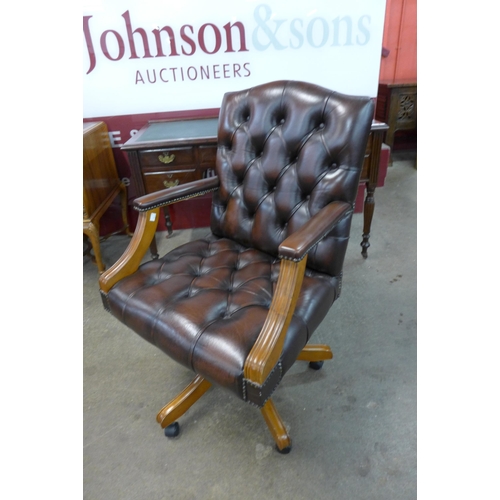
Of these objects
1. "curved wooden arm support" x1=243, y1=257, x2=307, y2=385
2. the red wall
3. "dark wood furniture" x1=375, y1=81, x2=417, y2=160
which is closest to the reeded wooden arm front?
"curved wooden arm support" x1=243, y1=257, x2=307, y2=385

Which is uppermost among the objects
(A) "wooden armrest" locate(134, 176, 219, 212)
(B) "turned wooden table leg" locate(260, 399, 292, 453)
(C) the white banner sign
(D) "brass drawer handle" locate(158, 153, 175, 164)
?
(C) the white banner sign

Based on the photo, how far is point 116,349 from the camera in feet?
5.27

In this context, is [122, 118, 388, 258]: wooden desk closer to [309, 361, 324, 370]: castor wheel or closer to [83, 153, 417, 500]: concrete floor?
[83, 153, 417, 500]: concrete floor

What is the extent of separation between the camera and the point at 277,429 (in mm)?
1125

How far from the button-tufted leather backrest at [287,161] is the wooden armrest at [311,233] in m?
0.09

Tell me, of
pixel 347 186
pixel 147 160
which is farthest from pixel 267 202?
pixel 147 160

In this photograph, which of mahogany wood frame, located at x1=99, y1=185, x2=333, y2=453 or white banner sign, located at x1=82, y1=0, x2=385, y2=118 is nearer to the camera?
mahogany wood frame, located at x1=99, y1=185, x2=333, y2=453

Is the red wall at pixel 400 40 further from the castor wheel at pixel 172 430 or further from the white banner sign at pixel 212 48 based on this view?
the castor wheel at pixel 172 430

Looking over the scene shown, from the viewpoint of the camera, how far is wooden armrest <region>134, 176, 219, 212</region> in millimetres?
1190

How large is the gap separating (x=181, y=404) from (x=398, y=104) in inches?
129

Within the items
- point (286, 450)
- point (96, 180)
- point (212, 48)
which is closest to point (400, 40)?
point (212, 48)

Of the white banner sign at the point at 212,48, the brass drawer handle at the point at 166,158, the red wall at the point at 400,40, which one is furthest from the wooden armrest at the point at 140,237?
the red wall at the point at 400,40

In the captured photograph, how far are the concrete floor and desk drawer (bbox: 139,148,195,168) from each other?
2.85 feet

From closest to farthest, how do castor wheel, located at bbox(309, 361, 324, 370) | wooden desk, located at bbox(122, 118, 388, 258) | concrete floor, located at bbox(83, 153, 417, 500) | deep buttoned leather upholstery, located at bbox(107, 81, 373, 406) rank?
deep buttoned leather upholstery, located at bbox(107, 81, 373, 406)
concrete floor, located at bbox(83, 153, 417, 500)
castor wheel, located at bbox(309, 361, 324, 370)
wooden desk, located at bbox(122, 118, 388, 258)
